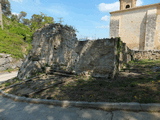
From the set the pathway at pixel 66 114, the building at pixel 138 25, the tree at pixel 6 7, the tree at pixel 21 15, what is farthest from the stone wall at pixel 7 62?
the tree at pixel 21 15

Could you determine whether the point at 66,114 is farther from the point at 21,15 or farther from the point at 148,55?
the point at 21,15

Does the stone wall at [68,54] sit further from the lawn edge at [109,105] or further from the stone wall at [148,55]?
the stone wall at [148,55]

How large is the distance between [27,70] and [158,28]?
25.4 m

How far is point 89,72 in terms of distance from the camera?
619 cm

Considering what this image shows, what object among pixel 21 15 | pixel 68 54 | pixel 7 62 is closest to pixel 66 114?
pixel 68 54

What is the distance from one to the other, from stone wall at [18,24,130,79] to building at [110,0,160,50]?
60.5 feet

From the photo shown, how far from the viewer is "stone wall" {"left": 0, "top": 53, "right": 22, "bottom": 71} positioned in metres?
14.8

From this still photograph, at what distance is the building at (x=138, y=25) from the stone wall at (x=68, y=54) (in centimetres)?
1844

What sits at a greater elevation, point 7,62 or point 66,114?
point 7,62

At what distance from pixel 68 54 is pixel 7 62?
422 inches

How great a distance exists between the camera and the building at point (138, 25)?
2216 centimetres

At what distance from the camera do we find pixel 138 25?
24.0m

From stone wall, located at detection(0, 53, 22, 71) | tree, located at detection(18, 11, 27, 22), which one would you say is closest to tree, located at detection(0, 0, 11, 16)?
tree, located at detection(18, 11, 27, 22)

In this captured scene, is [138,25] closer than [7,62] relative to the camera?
No
